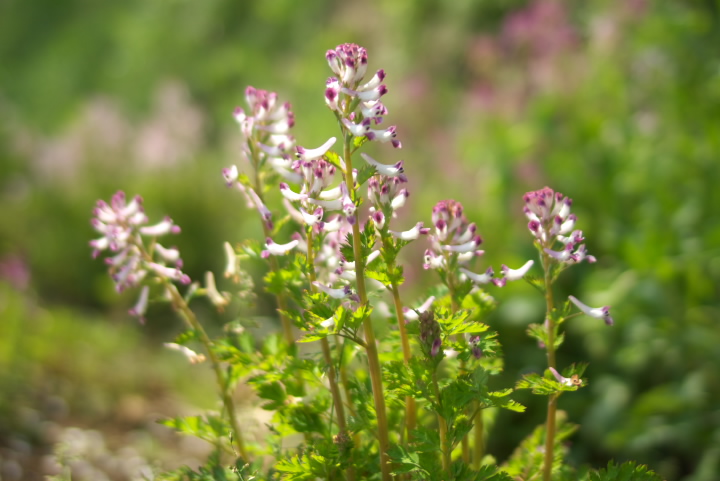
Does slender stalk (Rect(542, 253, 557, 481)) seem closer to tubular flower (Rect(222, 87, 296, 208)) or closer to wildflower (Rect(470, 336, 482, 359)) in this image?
wildflower (Rect(470, 336, 482, 359))

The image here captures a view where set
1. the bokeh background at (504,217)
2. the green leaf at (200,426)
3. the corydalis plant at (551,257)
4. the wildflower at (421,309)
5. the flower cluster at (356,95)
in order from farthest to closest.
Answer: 1. the bokeh background at (504,217)
2. the green leaf at (200,426)
3. the wildflower at (421,309)
4. the corydalis plant at (551,257)
5. the flower cluster at (356,95)

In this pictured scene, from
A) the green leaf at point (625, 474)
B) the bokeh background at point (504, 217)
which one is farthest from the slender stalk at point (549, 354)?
the bokeh background at point (504, 217)

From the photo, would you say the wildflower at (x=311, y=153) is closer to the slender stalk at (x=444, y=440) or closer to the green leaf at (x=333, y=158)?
the green leaf at (x=333, y=158)

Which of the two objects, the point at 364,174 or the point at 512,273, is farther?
the point at 512,273

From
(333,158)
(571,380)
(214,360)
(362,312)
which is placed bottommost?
(571,380)

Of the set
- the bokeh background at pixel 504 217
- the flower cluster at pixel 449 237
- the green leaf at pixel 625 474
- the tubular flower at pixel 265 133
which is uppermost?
the bokeh background at pixel 504 217

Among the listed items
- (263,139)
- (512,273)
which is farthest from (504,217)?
(512,273)

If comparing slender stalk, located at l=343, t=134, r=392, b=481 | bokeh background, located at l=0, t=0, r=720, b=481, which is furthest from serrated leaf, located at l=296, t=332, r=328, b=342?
bokeh background, located at l=0, t=0, r=720, b=481

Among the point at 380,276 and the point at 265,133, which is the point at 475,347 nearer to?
the point at 380,276
